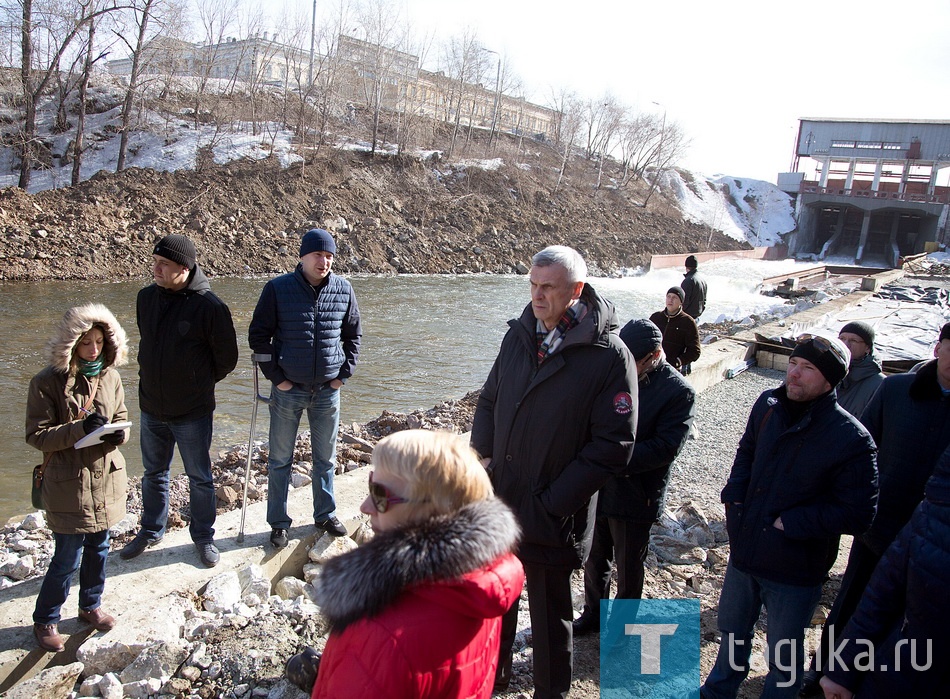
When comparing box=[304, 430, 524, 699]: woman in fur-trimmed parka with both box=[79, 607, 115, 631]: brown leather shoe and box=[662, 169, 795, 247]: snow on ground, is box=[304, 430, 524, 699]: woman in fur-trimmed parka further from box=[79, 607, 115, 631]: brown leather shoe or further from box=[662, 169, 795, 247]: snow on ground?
box=[662, 169, 795, 247]: snow on ground

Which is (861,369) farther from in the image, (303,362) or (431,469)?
(431,469)

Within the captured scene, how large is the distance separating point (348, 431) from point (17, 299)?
11317 millimetres

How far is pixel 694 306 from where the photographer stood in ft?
29.2

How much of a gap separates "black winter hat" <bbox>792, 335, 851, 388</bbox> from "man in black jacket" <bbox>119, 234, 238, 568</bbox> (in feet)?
10.4

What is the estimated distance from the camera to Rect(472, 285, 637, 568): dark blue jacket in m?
2.70

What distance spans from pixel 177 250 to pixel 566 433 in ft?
8.21

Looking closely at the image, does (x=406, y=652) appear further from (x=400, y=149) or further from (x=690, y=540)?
(x=400, y=149)

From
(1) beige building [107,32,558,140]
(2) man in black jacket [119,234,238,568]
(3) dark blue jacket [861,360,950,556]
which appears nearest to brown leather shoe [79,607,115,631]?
(2) man in black jacket [119,234,238,568]

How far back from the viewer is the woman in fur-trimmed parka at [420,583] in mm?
1438

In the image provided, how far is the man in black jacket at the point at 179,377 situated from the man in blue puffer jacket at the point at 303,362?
0.28 metres

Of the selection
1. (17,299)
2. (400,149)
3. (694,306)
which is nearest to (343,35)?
(400,149)

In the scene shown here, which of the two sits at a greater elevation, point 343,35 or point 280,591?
point 343,35

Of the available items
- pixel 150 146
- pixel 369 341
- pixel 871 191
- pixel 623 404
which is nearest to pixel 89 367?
pixel 623 404

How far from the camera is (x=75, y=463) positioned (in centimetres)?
311
